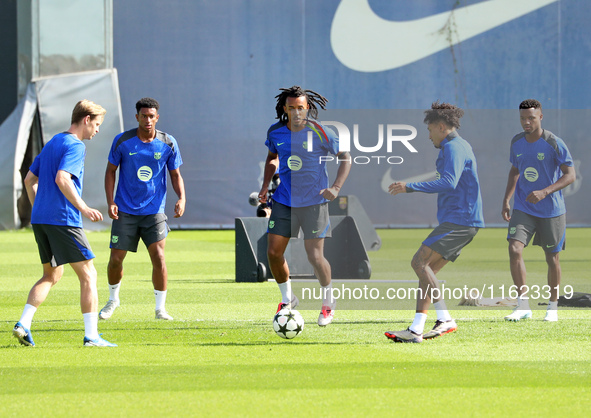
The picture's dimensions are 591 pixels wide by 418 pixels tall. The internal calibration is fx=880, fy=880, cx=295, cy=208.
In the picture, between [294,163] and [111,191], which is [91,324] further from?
[294,163]

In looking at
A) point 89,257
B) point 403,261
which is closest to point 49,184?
point 89,257

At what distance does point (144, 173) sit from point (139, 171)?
50 mm

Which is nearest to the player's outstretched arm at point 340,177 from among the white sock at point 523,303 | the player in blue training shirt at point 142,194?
the player in blue training shirt at point 142,194

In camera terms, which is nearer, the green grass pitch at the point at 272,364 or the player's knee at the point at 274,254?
the green grass pitch at the point at 272,364

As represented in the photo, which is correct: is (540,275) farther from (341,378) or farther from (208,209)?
(208,209)

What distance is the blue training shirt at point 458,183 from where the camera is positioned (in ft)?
22.0

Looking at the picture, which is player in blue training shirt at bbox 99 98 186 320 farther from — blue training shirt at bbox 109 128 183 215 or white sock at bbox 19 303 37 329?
white sock at bbox 19 303 37 329

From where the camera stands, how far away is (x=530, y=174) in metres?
8.14

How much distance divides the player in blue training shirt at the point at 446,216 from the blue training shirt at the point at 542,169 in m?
1.39

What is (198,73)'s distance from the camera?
25312 millimetres

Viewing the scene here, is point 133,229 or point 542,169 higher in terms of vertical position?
point 542,169

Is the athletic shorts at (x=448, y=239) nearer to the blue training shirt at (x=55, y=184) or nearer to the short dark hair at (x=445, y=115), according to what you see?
the short dark hair at (x=445, y=115)

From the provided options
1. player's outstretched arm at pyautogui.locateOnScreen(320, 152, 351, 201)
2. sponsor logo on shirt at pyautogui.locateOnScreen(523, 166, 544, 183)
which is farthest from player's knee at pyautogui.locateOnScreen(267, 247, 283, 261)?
sponsor logo on shirt at pyautogui.locateOnScreen(523, 166, 544, 183)

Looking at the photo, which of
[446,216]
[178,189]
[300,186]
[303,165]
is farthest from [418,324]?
[178,189]
